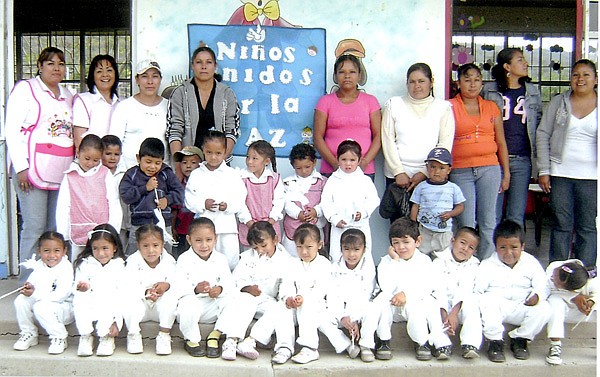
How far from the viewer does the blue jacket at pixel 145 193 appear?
191 inches

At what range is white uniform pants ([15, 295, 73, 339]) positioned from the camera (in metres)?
4.42

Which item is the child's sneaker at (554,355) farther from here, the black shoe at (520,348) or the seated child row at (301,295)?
the black shoe at (520,348)

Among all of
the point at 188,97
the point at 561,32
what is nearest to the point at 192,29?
the point at 188,97

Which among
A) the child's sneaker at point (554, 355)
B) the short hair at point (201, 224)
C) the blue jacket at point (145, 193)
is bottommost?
the child's sneaker at point (554, 355)

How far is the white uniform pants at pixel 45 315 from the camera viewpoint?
4418 millimetres

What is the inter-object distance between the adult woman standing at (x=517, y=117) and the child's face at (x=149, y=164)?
2.68 meters

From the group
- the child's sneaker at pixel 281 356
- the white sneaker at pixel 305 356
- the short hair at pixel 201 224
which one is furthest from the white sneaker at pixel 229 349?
the short hair at pixel 201 224

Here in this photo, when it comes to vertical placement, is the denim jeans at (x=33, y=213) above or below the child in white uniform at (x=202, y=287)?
above

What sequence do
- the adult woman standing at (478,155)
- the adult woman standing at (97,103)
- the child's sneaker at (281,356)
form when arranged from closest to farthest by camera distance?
the child's sneaker at (281,356) < the adult woman standing at (97,103) < the adult woman standing at (478,155)

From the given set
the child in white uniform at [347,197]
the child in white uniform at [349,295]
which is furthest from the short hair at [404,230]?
the child in white uniform at [347,197]

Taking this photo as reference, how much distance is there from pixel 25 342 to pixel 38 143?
1442 millimetres

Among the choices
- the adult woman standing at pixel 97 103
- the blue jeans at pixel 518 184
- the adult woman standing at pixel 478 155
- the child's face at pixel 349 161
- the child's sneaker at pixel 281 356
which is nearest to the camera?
the child's sneaker at pixel 281 356

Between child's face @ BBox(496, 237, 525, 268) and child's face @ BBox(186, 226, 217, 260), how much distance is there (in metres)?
1.91

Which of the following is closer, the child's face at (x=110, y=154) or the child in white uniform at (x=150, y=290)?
the child in white uniform at (x=150, y=290)
